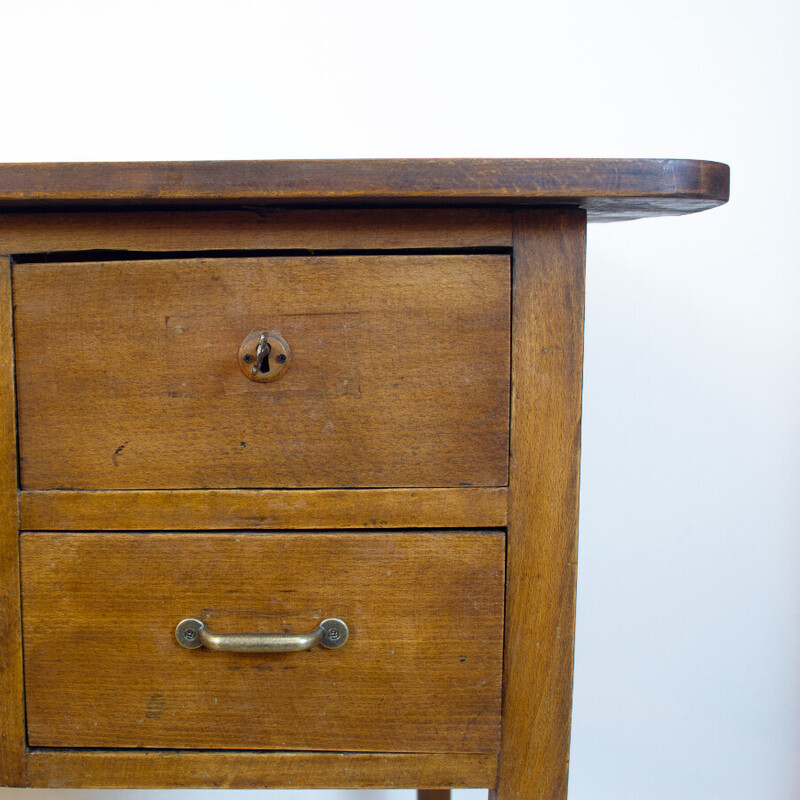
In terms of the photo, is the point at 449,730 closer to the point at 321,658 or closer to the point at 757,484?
the point at 321,658

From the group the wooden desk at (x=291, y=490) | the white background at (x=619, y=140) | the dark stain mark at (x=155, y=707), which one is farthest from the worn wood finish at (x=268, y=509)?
the white background at (x=619, y=140)

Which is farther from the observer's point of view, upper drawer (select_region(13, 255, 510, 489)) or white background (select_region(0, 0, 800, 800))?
white background (select_region(0, 0, 800, 800))

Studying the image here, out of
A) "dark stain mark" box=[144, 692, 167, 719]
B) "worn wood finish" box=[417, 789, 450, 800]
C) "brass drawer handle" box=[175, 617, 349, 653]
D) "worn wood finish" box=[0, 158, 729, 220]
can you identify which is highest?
"worn wood finish" box=[0, 158, 729, 220]

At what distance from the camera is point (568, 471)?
2.08ft

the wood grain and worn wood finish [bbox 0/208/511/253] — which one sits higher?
worn wood finish [bbox 0/208/511/253]

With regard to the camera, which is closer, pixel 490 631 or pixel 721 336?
pixel 490 631

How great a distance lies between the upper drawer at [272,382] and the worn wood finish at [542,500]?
0.06 ft

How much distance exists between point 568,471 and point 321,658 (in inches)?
9.5

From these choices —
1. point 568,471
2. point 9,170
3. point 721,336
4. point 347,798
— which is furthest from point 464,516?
point 347,798

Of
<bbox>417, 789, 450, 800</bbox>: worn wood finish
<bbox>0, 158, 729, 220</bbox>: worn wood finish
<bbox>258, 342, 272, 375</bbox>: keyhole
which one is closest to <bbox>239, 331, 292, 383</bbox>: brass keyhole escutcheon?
<bbox>258, 342, 272, 375</bbox>: keyhole

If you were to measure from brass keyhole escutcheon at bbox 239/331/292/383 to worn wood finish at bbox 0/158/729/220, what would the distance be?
0.34ft

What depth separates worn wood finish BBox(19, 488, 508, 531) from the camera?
63 cm

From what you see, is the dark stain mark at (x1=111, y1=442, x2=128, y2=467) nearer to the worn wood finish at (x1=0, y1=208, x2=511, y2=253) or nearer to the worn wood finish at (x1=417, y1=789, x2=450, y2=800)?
the worn wood finish at (x1=0, y1=208, x2=511, y2=253)

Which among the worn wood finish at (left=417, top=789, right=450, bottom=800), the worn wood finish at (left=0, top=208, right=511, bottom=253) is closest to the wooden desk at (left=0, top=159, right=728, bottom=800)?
the worn wood finish at (left=0, top=208, right=511, bottom=253)
